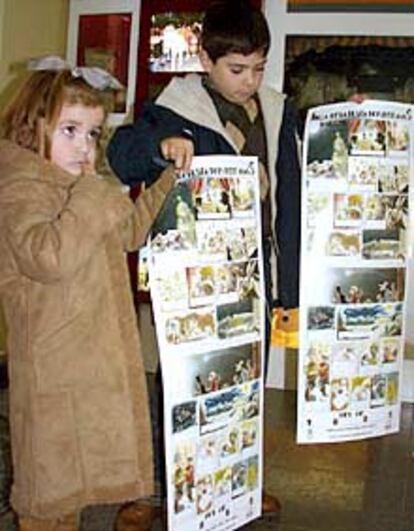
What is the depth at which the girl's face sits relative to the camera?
1.49 meters

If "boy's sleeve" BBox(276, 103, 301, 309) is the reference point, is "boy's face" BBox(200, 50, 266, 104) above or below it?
above

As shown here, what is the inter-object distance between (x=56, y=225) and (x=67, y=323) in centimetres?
19

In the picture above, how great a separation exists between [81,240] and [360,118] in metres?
0.87

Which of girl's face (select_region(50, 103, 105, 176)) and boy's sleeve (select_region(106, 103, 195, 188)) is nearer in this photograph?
girl's face (select_region(50, 103, 105, 176))

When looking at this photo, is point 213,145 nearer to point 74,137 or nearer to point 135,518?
point 74,137

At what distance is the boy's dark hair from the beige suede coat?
52 cm

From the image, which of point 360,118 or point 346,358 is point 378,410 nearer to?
point 346,358

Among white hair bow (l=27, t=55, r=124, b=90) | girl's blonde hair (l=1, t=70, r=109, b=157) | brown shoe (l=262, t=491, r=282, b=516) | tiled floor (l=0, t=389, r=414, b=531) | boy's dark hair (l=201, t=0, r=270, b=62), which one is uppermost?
boy's dark hair (l=201, t=0, r=270, b=62)

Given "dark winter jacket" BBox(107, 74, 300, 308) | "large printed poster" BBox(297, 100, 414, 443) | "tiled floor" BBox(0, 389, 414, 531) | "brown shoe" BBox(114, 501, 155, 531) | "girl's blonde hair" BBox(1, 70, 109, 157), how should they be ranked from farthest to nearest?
"tiled floor" BBox(0, 389, 414, 531)
"brown shoe" BBox(114, 501, 155, 531)
"large printed poster" BBox(297, 100, 414, 443)
"dark winter jacket" BBox(107, 74, 300, 308)
"girl's blonde hair" BBox(1, 70, 109, 157)

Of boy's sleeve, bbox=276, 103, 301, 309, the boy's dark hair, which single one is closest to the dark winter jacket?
boy's sleeve, bbox=276, 103, 301, 309

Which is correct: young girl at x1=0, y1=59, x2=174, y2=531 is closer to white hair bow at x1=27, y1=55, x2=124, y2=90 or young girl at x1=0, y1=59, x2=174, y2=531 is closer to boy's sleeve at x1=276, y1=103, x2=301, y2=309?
white hair bow at x1=27, y1=55, x2=124, y2=90

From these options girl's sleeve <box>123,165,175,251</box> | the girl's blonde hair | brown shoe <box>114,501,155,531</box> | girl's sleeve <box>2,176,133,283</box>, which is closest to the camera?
girl's sleeve <box>2,176,133,283</box>

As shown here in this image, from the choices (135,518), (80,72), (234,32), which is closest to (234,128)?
(234,32)

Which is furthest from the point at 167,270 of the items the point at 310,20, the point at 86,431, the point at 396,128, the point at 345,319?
the point at 310,20
